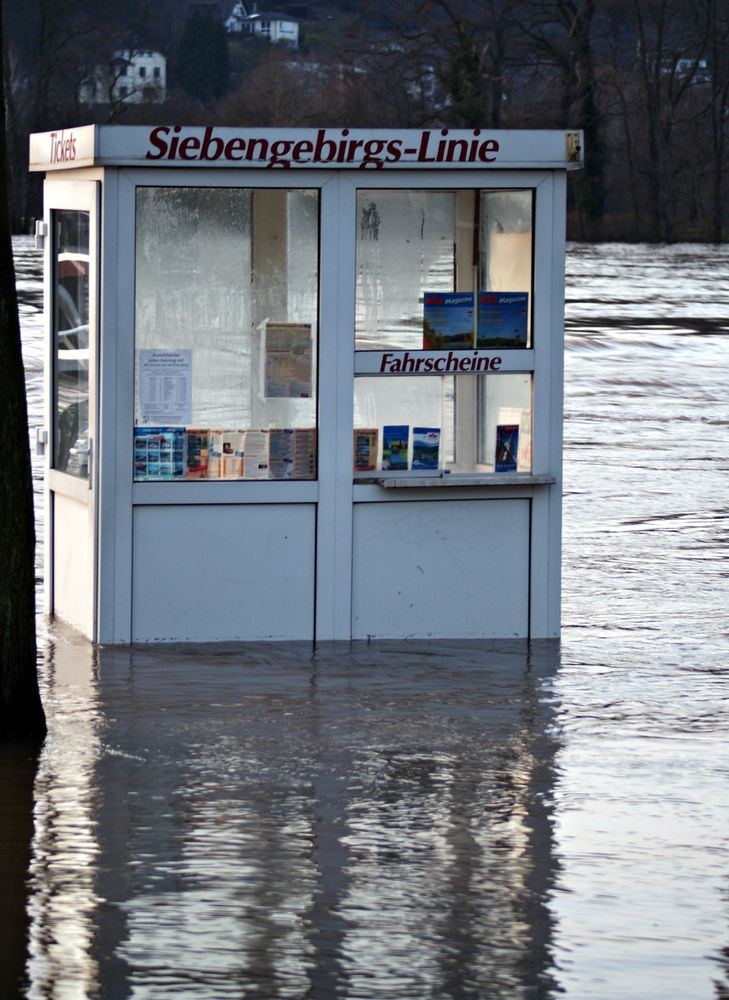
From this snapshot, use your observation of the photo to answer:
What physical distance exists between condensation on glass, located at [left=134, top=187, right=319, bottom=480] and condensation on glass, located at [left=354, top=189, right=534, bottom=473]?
28cm

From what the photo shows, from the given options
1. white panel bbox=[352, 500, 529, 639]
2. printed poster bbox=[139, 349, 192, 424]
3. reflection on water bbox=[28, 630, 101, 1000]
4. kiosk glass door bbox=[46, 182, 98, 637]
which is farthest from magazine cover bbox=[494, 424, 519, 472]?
reflection on water bbox=[28, 630, 101, 1000]

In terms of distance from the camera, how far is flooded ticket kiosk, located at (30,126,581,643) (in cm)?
843

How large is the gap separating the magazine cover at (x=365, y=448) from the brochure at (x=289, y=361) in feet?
1.01

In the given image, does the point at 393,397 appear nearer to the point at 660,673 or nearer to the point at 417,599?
the point at 417,599

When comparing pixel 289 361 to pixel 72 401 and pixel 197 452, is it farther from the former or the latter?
pixel 72 401

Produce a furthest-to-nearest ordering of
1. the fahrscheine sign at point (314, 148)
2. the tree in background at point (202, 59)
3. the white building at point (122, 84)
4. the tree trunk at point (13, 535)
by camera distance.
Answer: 1. the tree in background at point (202, 59)
2. the white building at point (122, 84)
3. the fahrscheine sign at point (314, 148)
4. the tree trunk at point (13, 535)

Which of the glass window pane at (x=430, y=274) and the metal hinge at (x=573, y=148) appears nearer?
the metal hinge at (x=573, y=148)

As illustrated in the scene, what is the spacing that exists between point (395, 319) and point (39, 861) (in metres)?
3.95

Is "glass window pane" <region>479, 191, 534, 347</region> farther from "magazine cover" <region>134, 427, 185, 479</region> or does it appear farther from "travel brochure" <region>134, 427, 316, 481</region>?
"magazine cover" <region>134, 427, 185, 479</region>

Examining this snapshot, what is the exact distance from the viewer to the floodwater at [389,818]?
15.4ft

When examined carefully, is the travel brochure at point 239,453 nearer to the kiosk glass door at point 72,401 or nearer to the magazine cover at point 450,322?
the kiosk glass door at point 72,401

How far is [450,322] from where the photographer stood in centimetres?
874

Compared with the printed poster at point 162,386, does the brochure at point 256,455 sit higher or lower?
lower

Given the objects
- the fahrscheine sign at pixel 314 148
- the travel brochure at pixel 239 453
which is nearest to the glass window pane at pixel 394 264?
the fahrscheine sign at pixel 314 148
